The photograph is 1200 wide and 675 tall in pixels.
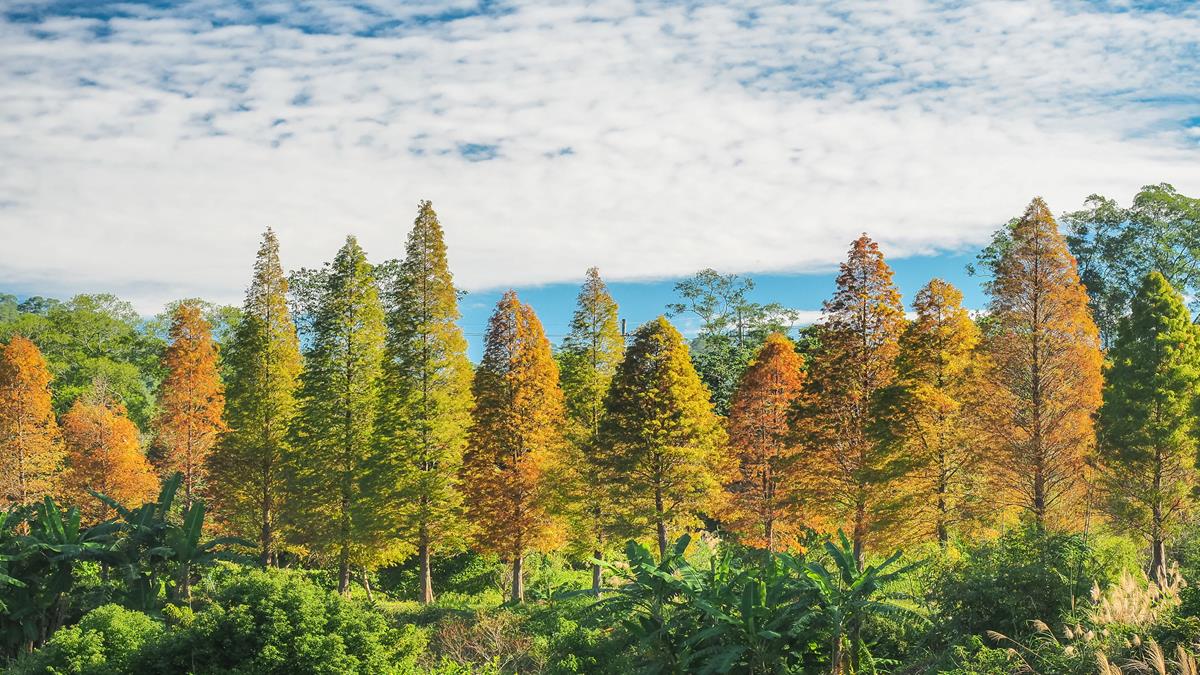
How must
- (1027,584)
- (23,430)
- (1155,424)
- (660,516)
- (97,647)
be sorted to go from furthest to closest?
(23,430), (660,516), (1155,424), (97,647), (1027,584)

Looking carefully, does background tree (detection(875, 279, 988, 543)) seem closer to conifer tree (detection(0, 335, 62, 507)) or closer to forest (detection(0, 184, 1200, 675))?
forest (detection(0, 184, 1200, 675))

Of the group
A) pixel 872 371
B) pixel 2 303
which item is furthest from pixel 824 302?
pixel 2 303

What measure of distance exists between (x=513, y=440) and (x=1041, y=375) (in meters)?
17.6

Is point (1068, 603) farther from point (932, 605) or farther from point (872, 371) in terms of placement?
point (872, 371)

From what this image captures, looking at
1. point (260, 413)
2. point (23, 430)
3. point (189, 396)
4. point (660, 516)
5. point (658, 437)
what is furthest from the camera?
point (189, 396)

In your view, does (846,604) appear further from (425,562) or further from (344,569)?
(344,569)

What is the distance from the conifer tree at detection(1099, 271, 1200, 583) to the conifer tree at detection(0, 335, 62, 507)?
43484mm

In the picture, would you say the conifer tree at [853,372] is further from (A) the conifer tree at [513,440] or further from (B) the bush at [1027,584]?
(B) the bush at [1027,584]

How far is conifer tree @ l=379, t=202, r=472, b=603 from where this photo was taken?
33406 millimetres

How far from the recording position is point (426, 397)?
111 feet

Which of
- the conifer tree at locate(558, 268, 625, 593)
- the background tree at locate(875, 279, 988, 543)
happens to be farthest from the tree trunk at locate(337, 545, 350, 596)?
the background tree at locate(875, 279, 988, 543)

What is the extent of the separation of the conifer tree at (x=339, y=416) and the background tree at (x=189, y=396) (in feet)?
28.1

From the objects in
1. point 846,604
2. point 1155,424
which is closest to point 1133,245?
point 1155,424

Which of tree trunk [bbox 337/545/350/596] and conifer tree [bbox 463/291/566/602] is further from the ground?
conifer tree [bbox 463/291/566/602]
